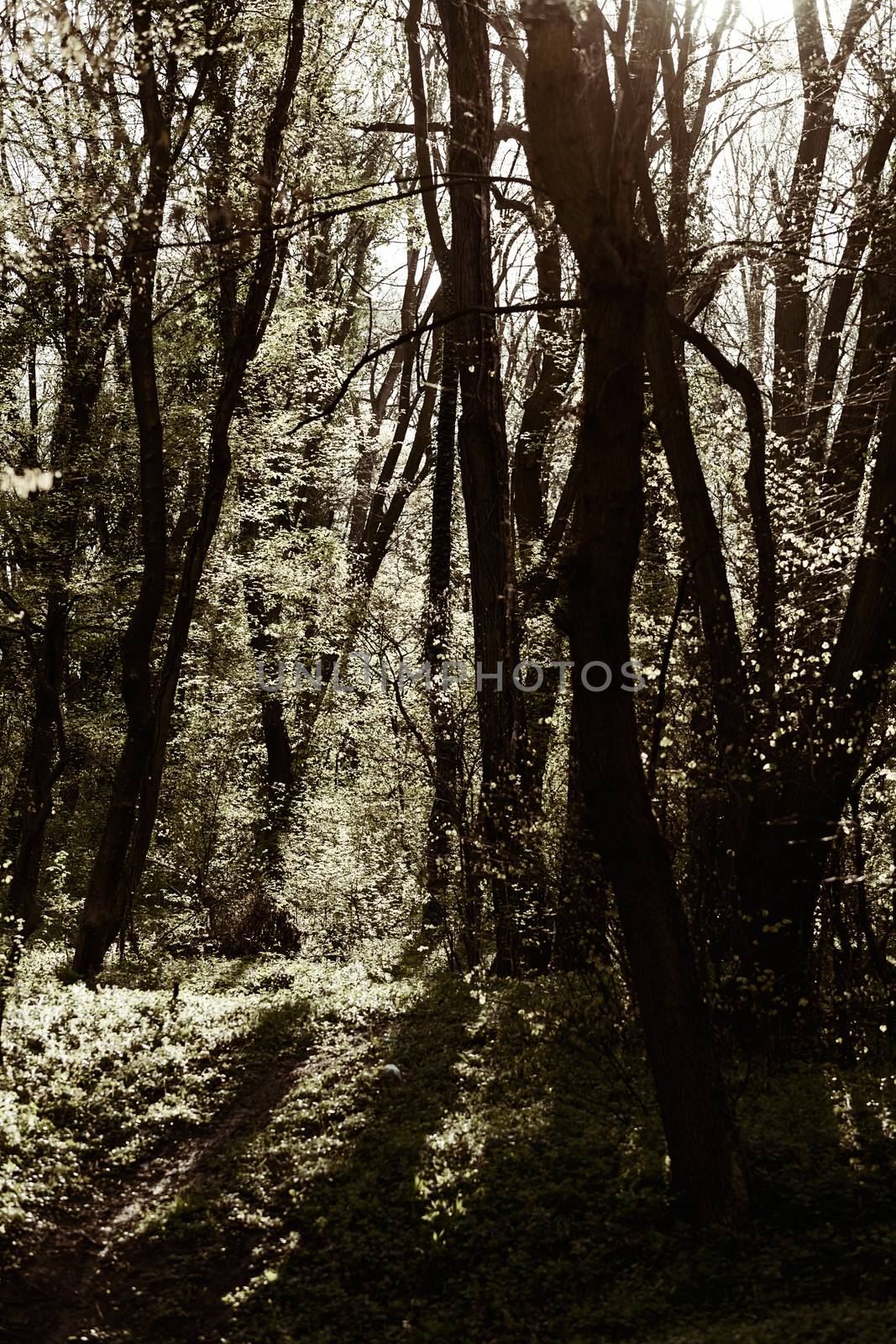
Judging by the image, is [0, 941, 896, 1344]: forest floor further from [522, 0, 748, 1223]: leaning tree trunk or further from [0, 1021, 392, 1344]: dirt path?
[522, 0, 748, 1223]: leaning tree trunk

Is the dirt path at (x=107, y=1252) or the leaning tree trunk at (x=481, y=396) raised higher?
the leaning tree trunk at (x=481, y=396)

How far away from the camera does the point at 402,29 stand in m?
14.8

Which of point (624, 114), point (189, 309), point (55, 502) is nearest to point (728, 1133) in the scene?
point (624, 114)

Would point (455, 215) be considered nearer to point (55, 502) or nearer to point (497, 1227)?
point (55, 502)

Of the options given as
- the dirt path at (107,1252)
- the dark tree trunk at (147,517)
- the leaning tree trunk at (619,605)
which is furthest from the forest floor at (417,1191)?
the dark tree trunk at (147,517)

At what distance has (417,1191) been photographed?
6016 millimetres

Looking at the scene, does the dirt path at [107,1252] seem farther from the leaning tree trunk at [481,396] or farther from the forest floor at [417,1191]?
the leaning tree trunk at [481,396]

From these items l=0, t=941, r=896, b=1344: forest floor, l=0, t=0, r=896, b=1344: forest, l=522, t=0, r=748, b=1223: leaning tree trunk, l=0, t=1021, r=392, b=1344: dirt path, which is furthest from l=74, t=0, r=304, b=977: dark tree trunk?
l=522, t=0, r=748, b=1223: leaning tree trunk

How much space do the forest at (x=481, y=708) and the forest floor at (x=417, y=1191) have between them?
3cm

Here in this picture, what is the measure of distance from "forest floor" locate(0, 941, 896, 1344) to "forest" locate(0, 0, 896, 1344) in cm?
3

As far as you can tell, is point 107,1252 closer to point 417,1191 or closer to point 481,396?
point 417,1191

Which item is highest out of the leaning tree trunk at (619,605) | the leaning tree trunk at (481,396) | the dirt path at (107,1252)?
the leaning tree trunk at (481,396)

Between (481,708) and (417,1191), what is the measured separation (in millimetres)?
5654

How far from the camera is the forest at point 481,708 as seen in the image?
5.18 metres
